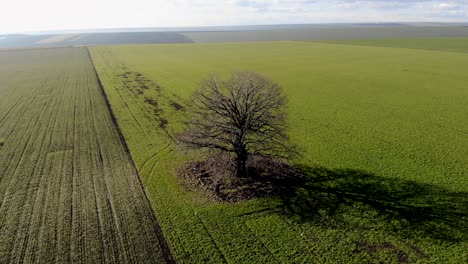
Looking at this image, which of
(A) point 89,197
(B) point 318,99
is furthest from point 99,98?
(B) point 318,99

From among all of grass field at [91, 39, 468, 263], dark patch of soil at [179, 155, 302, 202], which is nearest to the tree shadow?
grass field at [91, 39, 468, 263]

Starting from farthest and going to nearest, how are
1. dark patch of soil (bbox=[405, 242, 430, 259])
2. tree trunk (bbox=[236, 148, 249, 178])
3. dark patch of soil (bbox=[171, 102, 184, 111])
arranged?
dark patch of soil (bbox=[171, 102, 184, 111])
tree trunk (bbox=[236, 148, 249, 178])
dark patch of soil (bbox=[405, 242, 430, 259])

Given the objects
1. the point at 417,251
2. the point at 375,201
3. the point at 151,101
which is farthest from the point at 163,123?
the point at 417,251

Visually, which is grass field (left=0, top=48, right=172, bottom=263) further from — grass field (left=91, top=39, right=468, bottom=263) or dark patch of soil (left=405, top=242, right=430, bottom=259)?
dark patch of soil (left=405, top=242, right=430, bottom=259)

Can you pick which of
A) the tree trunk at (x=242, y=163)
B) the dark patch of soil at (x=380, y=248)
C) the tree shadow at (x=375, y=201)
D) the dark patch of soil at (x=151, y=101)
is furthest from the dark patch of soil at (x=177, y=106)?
the dark patch of soil at (x=380, y=248)

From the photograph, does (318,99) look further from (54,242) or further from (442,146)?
(54,242)
